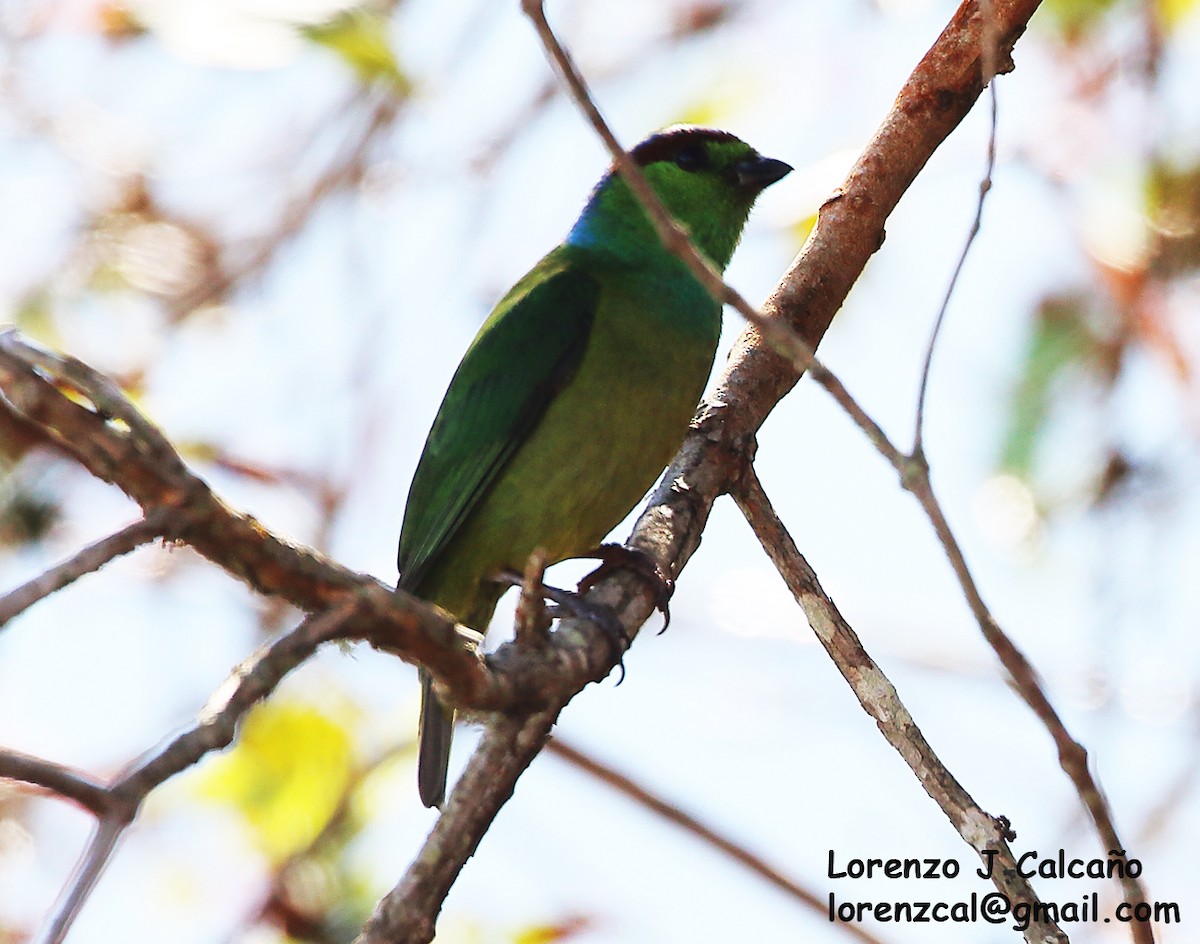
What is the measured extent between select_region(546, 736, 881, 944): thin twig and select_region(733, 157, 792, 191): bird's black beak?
5.79 feet

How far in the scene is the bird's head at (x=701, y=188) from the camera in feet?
13.5

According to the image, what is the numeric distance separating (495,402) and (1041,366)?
2213mm

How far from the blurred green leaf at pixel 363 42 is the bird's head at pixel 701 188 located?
668mm

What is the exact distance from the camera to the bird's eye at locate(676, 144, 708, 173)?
4.20 metres

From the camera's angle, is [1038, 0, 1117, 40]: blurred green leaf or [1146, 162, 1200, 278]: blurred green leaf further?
[1146, 162, 1200, 278]: blurred green leaf

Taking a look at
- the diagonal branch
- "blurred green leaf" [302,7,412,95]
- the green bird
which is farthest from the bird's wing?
"blurred green leaf" [302,7,412,95]

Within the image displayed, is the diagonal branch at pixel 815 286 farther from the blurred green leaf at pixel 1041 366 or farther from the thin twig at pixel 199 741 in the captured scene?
the blurred green leaf at pixel 1041 366

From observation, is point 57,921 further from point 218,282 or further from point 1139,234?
point 1139,234

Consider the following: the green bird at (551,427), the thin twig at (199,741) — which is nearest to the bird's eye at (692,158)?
the green bird at (551,427)

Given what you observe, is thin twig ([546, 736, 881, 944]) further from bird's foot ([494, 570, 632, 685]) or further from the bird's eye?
the bird's eye

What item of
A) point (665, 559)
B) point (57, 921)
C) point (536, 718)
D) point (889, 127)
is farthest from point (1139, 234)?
point (57, 921)

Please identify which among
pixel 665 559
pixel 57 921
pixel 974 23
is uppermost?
pixel 974 23

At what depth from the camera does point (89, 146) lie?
4918 millimetres

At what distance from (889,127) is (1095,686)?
78.7 inches
